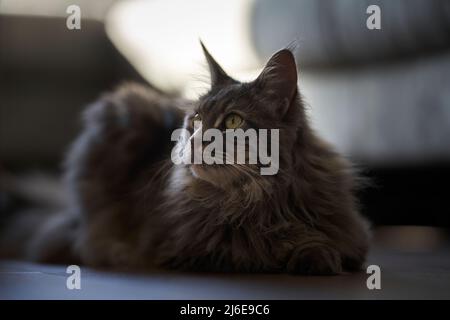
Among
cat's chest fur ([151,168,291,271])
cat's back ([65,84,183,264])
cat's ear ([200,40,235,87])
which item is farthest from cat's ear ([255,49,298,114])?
cat's back ([65,84,183,264])

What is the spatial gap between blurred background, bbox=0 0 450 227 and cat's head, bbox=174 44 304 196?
0.73ft

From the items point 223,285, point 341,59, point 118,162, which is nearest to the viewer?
Result: point 223,285

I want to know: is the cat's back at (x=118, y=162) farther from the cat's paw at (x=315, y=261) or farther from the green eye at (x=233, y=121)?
the cat's paw at (x=315, y=261)

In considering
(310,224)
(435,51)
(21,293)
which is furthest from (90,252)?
(435,51)

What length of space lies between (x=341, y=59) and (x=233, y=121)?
84cm

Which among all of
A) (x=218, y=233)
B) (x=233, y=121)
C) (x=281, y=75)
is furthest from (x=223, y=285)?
(x=281, y=75)

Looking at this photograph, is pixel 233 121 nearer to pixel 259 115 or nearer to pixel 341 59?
pixel 259 115

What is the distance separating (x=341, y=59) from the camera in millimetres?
1837

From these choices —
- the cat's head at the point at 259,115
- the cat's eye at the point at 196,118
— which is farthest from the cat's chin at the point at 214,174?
the cat's eye at the point at 196,118

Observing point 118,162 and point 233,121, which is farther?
point 118,162

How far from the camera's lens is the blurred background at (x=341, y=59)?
1615mm

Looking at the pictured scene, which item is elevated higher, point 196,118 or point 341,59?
point 341,59

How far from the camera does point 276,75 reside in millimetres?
1117

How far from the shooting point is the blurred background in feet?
5.30
